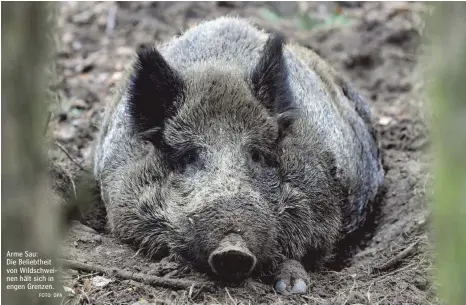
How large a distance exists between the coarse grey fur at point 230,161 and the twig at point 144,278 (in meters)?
0.14

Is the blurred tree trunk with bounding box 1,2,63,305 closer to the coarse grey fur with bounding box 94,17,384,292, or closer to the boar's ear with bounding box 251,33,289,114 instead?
the coarse grey fur with bounding box 94,17,384,292

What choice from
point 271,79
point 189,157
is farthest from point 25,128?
point 271,79

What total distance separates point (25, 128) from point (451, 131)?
131 centimetres

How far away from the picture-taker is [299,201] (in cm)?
591

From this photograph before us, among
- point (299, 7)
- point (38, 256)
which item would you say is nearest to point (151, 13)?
point (299, 7)

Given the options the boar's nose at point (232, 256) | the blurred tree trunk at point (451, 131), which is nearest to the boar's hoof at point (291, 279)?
the boar's nose at point (232, 256)

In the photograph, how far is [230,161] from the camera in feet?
17.8

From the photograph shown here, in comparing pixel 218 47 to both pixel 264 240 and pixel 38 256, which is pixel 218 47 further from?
pixel 38 256

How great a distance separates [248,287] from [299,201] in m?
0.90

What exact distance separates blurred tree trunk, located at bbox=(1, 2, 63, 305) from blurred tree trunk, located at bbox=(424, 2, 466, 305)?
119 centimetres

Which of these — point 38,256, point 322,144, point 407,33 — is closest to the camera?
point 38,256

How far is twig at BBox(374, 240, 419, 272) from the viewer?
19.8 ft

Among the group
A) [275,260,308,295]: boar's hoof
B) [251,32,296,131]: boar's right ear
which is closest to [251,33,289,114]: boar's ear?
[251,32,296,131]: boar's right ear

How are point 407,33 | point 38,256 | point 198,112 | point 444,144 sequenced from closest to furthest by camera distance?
point 444,144 < point 38,256 < point 198,112 < point 407,33
